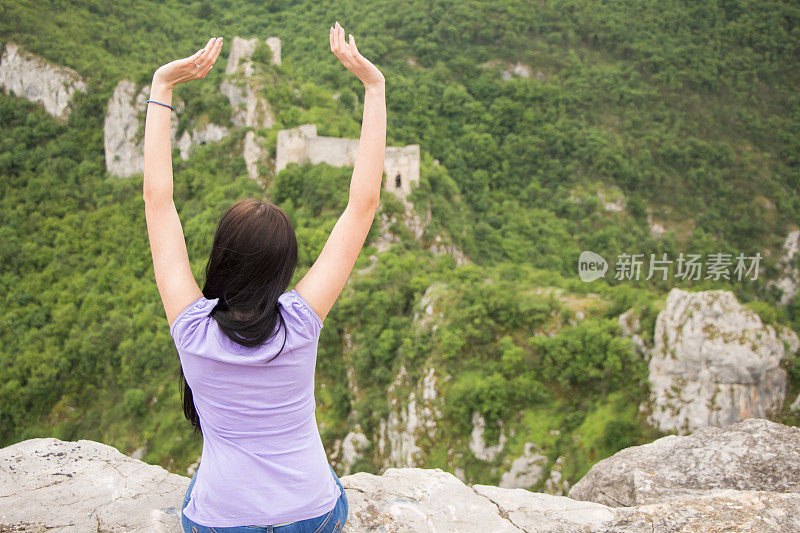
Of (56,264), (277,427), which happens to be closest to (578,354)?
(277,427)

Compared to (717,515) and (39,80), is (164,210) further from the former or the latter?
(39,80)

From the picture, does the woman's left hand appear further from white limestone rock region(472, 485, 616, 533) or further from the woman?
white limestone rock region(472, 485, 616, 533)

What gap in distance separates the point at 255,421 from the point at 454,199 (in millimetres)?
30994

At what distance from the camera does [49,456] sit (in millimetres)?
4152

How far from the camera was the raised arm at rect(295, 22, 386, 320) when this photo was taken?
2.51 meters

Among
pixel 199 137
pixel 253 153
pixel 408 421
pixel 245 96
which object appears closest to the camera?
pixel 408 421

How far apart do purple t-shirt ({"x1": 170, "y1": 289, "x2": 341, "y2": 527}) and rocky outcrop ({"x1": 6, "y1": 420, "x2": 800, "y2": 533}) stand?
0.92m

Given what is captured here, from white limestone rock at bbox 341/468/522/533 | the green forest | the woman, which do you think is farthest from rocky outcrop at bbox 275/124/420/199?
the woman

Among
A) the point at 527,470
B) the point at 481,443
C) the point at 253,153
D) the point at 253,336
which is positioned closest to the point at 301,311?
the point at 253,336

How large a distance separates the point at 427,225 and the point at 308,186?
5.63m

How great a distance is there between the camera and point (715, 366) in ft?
45.1

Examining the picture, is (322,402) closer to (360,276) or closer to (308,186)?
(360,276)

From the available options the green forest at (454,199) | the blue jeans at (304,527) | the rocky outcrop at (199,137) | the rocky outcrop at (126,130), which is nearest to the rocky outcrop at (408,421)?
the green forest at (454,199)

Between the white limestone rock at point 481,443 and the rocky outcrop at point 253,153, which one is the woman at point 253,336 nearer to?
the white limestone rock at point 481,443
